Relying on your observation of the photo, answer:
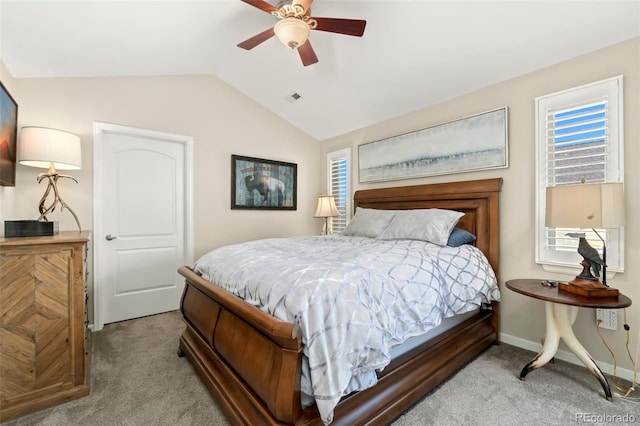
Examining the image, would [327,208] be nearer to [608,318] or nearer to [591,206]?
[591,206]

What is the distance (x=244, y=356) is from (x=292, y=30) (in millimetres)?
2054

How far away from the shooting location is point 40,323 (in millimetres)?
1669

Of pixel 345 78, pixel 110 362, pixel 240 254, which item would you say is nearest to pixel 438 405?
pixel 240 254

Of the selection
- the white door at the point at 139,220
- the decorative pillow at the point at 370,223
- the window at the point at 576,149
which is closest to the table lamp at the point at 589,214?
the window at the point at 576,149

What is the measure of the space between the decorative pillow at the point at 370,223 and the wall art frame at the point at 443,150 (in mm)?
647

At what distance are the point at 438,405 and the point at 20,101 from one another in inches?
161

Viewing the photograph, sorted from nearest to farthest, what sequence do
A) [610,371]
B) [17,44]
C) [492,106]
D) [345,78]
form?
[610,371]
[17,44]
[492,106]
[345,78]

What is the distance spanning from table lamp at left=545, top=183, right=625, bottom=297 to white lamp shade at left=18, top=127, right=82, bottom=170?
370 cm

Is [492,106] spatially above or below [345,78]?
below

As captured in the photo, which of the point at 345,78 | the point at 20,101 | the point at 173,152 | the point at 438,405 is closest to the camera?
the point at 438,405

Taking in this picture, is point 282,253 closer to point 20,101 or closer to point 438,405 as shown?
point 438,405

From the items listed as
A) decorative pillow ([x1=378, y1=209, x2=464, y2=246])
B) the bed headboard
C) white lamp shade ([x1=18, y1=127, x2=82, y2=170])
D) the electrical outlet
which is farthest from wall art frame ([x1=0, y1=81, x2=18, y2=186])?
the electrical outlet

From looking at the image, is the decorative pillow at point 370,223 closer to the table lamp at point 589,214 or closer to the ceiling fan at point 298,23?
the table lamp at point 589,214

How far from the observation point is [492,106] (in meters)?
2.71
